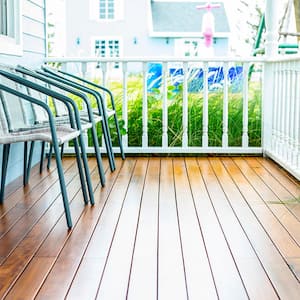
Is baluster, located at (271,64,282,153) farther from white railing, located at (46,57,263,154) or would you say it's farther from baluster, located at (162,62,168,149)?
baluster, located at (162,62,168,149)

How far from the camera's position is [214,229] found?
283 centimetres

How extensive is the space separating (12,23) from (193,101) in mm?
1847

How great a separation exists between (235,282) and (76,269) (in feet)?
1.92

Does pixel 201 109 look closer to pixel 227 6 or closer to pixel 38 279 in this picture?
pixel 38 279

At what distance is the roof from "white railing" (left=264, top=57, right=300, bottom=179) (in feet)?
43.2

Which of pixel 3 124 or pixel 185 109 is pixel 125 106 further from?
pixel 3 124

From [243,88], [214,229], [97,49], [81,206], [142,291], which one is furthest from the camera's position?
[97,49]

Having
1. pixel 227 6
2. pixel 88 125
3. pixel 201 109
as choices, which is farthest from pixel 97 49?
pixel 88 125

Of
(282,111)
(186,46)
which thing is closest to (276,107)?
(282,111)

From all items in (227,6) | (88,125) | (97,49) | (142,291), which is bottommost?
(142,291)

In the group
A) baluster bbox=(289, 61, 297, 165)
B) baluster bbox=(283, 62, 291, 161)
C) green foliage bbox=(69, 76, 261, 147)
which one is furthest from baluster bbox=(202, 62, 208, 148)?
baluster bbox=(289, 61, 297, 165)

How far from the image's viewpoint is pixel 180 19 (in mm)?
18562

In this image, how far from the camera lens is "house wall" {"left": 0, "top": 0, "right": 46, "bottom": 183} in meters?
4.08

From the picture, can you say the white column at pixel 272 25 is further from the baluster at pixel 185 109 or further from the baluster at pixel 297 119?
the baluster at pixel 297 119
